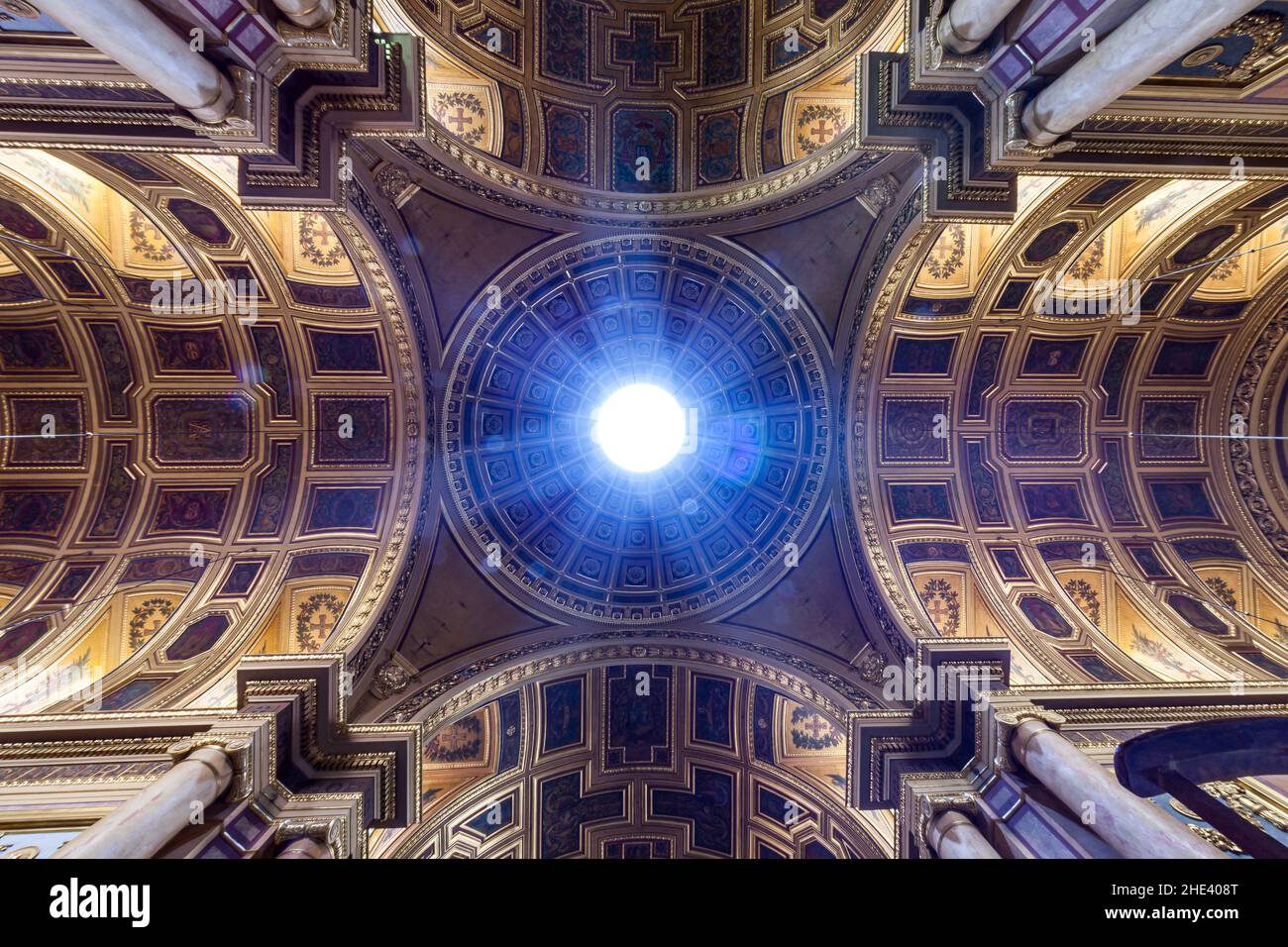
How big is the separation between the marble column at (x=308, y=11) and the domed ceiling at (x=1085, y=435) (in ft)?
37.2

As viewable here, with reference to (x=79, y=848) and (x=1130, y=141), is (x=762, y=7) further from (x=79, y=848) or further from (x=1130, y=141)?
(x=79, y=848)

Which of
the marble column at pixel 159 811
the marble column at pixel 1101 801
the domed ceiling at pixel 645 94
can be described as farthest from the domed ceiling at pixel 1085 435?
the marble column at pixel 159 811

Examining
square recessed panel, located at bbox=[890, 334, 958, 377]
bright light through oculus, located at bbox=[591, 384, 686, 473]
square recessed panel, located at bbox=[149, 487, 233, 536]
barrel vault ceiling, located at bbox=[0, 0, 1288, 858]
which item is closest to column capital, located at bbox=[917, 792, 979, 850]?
barrel vault ceiling, located at bbox=[0, 0, 1288, 858]

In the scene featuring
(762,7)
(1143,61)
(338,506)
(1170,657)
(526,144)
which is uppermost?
(762,7)

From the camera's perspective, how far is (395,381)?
14.4 m

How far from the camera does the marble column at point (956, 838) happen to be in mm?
8531

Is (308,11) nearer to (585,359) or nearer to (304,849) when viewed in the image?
(585,359)

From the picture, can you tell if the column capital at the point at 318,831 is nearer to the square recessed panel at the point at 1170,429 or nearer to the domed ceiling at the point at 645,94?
the domed ceiling at the point at 645,94

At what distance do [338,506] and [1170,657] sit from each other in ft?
63.9

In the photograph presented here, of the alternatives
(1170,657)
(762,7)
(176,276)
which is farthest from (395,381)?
(1170,657)

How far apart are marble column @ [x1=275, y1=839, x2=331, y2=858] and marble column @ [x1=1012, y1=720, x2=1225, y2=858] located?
10899mm

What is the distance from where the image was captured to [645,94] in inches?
555

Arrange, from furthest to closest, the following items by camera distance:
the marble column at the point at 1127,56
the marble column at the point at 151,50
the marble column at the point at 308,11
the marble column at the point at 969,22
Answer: the marble column at the point at 308,11
the marble column at the point at 969,22
the marble column at the point at 151,50
the marble column at the point at 1127,56

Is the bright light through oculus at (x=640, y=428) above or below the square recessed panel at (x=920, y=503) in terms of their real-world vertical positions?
above
